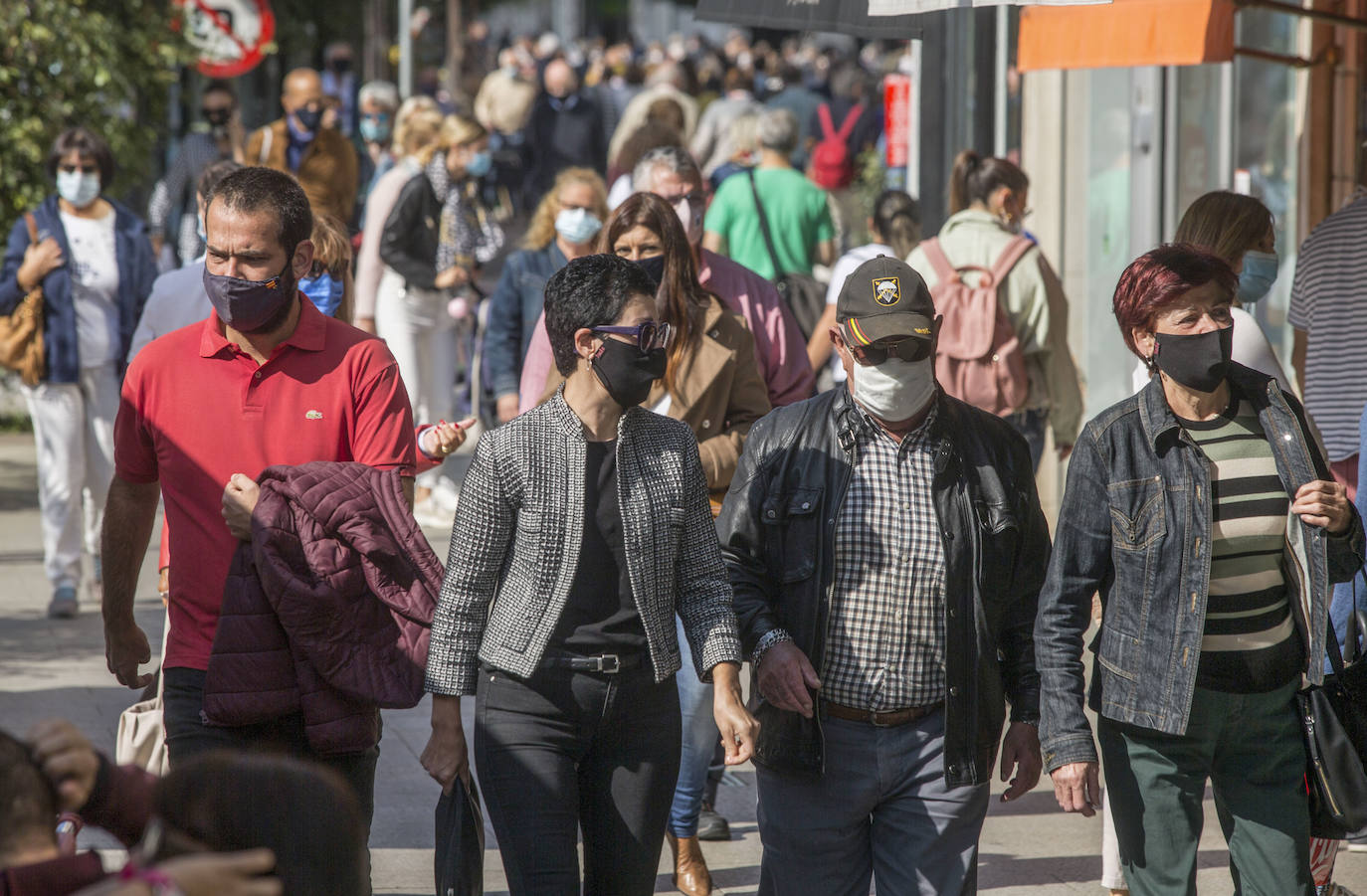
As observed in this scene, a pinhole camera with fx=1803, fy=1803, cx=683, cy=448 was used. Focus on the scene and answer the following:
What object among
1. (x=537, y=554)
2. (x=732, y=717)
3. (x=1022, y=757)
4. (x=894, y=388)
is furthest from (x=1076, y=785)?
(x=537, y=554)

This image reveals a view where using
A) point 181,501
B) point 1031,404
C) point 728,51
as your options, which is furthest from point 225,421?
point 728,51

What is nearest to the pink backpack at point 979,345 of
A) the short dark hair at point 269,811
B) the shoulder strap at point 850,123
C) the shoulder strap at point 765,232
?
the shoulder strap at point 765,232

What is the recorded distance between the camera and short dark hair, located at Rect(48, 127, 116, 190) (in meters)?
8.25

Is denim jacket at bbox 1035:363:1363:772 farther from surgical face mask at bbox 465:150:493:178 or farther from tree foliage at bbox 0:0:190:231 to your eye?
tree foliage at bbox 0:0:190:231

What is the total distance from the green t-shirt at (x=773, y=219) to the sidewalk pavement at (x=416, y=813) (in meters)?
3.23

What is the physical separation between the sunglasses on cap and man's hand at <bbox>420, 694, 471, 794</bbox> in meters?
1.13

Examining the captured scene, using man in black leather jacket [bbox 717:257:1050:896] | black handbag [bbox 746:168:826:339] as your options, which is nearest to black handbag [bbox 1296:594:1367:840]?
man in black leather jacket [bbox 717:257:1050:896]

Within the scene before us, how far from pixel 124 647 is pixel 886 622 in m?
1.73

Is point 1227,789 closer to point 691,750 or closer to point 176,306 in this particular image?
point 691,750

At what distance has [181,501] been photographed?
395cm

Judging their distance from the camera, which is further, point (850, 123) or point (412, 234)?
point (850, 123)

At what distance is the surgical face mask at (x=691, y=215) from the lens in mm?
6184

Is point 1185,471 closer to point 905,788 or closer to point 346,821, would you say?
point 905,788

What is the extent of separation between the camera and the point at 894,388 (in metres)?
3.87
